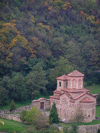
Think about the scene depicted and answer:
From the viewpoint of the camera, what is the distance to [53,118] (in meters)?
35.7

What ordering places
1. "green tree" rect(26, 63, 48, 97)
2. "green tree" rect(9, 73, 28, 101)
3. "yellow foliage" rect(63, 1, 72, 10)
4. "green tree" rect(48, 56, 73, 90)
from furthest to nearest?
"yellow foliage" rect(63, 1, 72, 10), "green tree" rect(48, 56, 73, 90), "green tree" rect(26, 63, 48, 97), "green tree" rect(9, 73, 28, 101)

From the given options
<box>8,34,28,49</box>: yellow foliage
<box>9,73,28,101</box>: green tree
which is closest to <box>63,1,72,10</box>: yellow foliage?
<box>8,34,28,49</box>: yellow foliage

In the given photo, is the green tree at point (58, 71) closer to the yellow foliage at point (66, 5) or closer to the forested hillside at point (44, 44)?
the forested hillside at point (44, 44)

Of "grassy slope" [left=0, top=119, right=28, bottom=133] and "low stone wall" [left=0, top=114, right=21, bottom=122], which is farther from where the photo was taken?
"low stone wall" [left=0, top=114, right=21, bottom=122]

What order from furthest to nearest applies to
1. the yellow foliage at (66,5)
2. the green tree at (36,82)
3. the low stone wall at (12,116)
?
1. the yellow foliage at (66,5)
2. the green tree at (36,82)
3. the low stone wall at (12,116)

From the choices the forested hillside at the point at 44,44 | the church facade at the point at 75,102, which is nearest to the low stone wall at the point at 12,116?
the forested hillside at the point at 44,44

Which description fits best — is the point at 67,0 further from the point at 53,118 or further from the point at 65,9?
the point at 53,118

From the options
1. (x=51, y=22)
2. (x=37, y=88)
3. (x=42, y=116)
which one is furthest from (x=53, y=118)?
(x=51, y=22)

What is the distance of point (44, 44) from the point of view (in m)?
61.2

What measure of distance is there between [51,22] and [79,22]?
8.74 m

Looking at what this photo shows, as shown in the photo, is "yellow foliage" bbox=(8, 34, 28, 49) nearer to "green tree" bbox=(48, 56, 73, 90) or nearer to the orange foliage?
"green tree" bbox=(48, 56, 73, 90)

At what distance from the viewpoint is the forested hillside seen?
4986cm

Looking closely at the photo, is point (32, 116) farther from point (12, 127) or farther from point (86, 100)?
point (86, 100)

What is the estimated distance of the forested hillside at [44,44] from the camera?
1963 inches
